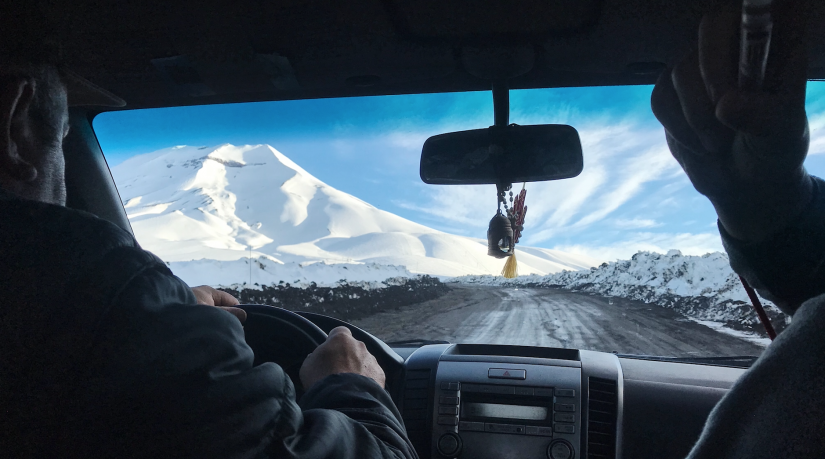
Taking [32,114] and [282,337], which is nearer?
[32,114]

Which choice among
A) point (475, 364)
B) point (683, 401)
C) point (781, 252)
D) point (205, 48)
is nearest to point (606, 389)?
point (683, 401)

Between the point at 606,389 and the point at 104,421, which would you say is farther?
the point at 606,389

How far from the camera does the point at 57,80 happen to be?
1682 mm

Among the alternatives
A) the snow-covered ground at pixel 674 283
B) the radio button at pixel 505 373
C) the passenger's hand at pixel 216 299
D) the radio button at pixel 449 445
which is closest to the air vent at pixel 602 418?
the radio button at pixel 505 373

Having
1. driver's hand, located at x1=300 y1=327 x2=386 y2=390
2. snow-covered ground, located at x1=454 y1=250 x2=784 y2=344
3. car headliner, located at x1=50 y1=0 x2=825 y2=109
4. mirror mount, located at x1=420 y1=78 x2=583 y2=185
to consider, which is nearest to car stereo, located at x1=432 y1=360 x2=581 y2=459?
snow-covered ground, located at x1=454 y1=250 x2=784 y2=344

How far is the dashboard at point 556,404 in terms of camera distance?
116 inches

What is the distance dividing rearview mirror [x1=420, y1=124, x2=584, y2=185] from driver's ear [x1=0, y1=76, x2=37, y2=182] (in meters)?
2.10

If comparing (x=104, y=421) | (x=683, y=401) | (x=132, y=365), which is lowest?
(x=683, y=401)

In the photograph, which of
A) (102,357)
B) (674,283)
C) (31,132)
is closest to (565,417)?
(674,283)

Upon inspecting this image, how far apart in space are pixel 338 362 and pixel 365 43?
175 cm

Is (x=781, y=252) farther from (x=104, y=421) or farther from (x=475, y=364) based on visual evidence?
(x=104, y=421)

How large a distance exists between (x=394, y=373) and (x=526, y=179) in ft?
4.39

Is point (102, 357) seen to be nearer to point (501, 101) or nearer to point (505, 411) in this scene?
point (505, 411)

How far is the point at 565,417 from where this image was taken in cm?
296
